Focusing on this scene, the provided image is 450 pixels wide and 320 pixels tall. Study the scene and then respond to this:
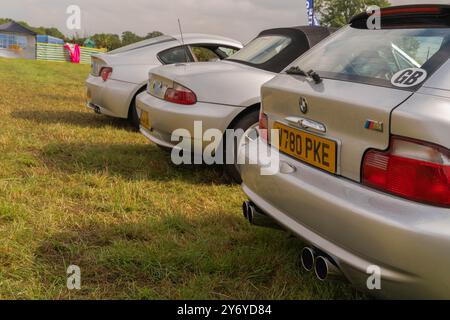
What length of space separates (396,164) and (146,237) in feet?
5.86

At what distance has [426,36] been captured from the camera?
2.17 m

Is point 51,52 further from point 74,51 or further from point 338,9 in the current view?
point 338,9

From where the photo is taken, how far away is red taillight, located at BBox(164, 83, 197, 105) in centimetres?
416

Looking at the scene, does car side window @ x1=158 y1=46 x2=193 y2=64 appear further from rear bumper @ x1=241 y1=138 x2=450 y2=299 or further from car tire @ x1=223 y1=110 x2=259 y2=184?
rear bumper @ x1=241 y1=138 x2=450 y2=299

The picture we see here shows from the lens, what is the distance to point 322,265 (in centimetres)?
203

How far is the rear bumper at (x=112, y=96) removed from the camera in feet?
20.4

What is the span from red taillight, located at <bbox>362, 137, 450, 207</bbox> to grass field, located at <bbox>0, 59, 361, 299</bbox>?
850 millimetres

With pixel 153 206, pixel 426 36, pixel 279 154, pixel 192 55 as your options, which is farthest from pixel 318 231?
pixel 192 55

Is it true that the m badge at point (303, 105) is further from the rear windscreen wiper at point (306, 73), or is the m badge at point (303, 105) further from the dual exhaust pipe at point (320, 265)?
the dual exhaust pipe at point (320, 265)

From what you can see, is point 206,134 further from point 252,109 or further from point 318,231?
point 318,231

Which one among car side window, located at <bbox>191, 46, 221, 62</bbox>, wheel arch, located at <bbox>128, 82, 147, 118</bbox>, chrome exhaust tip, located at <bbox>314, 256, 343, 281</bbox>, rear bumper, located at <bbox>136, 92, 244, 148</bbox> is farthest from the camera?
car side window, located at <bbox>191, 46, 221, 62</bbox>

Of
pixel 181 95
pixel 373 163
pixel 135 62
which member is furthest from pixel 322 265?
pixel 135 62

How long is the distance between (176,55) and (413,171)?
5165 millimetres

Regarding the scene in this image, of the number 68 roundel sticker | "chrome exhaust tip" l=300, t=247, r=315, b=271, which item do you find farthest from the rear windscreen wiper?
"chrome exhaust tip" l=300, t=247, r=315, b=271
